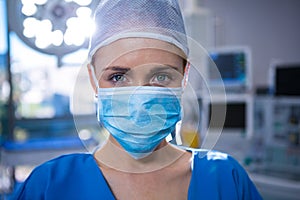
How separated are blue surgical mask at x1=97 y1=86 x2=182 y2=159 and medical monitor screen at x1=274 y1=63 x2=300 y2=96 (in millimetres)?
1726

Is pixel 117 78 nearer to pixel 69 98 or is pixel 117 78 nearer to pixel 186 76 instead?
pixel 186 76

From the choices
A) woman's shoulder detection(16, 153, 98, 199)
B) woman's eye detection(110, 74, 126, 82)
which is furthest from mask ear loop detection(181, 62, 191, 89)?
woman's shoulder detection(16, 153, 98, 199)

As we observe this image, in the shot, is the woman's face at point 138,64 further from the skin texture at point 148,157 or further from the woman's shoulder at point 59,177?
the woman's shoulder at point 59,177

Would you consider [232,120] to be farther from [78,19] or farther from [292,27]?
[292,27]

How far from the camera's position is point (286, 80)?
2.30 meters

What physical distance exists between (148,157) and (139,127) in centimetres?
11

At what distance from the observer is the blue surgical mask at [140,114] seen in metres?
0.71

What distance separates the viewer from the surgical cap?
28.0 inches

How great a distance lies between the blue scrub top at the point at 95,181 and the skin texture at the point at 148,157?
3 cm

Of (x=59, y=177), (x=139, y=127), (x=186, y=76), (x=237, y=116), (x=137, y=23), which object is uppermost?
(x=137, y=23)

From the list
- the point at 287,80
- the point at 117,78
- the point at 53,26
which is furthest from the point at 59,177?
the point at 287,80

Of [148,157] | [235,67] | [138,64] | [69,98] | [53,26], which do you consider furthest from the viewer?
[235,67]

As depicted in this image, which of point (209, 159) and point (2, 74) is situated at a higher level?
point (2, 74)

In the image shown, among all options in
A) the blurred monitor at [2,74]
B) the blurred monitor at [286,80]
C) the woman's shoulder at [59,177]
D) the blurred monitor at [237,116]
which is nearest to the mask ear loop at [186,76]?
the woman's shoulder at [59,177]
